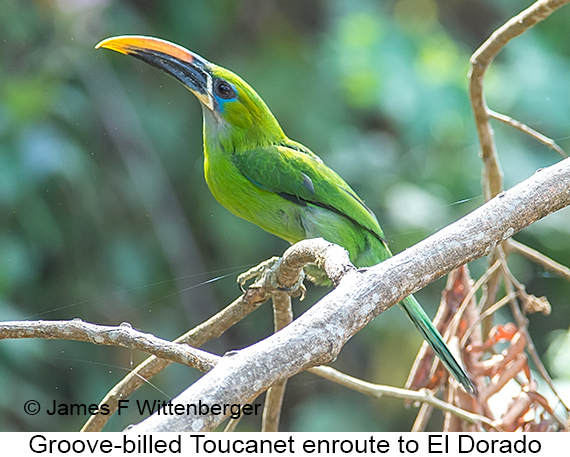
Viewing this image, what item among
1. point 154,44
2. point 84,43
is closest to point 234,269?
point 154,44

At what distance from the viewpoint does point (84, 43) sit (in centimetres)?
273

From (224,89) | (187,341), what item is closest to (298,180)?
(224,89)

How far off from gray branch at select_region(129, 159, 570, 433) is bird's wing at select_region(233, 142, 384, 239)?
0.77 meters

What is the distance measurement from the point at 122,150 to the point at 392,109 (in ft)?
3.65

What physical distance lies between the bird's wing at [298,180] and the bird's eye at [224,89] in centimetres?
16

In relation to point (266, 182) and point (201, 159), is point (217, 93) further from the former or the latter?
point (201, 159)

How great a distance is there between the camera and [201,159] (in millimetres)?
2324

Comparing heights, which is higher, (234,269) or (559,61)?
(559,61)

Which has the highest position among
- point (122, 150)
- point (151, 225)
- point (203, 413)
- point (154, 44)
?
point (122, 150)

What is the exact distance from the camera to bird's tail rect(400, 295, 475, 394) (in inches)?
67.8

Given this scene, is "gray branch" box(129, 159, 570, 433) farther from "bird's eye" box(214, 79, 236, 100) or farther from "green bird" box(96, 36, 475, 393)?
"bird's eye" box(214, 79, 236, 100)

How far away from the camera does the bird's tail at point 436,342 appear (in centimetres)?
172

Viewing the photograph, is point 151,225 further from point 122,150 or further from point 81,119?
point 81,119

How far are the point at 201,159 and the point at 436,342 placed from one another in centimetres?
98
